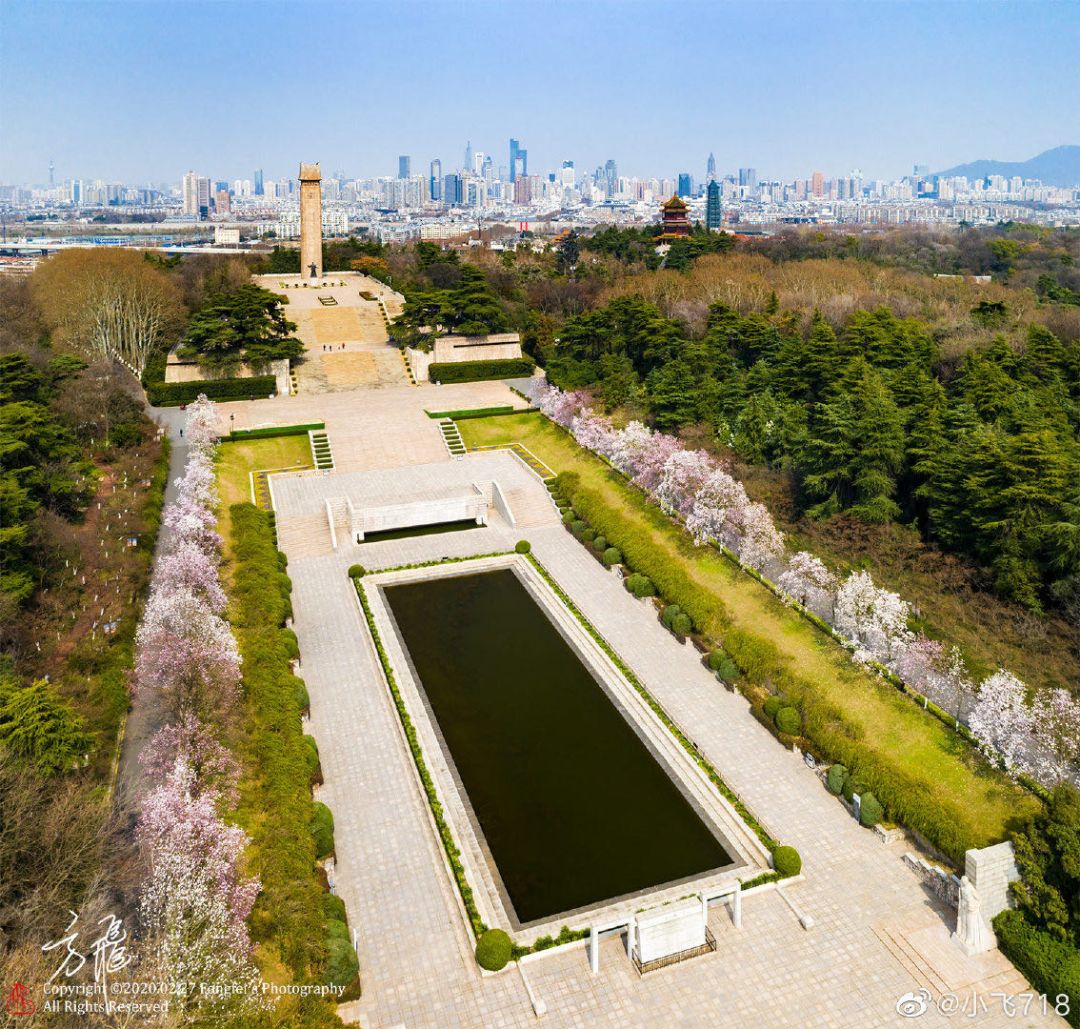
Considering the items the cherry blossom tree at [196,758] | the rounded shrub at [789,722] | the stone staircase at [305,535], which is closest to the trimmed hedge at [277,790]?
the cherry blossom tree at [196,758]

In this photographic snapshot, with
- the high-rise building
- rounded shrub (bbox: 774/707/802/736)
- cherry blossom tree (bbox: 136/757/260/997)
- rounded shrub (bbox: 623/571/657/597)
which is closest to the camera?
cherry blossom tree (bbox: 136/757/260/997)

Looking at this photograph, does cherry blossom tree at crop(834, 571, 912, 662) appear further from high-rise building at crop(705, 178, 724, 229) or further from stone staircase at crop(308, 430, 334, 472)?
high-rise building at crop(705, 178, 724, 229)

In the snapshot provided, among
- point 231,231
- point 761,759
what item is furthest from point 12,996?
point 231,231

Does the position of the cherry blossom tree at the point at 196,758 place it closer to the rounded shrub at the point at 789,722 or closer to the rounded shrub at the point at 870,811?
the rounded shrub at the point at 789,722

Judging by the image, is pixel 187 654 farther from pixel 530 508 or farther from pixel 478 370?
pixel 478 370

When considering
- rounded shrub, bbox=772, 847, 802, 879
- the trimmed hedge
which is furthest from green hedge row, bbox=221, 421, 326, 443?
rounded shrub, bbox=772, 847, 802, 879

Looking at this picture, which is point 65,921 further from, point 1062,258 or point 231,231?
point 231,231
